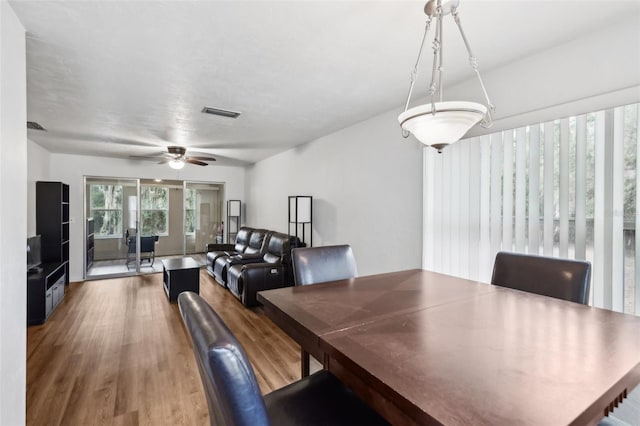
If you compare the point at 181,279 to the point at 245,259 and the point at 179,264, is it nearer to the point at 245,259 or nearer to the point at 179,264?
the point at 179,264

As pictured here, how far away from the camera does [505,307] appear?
1.40m

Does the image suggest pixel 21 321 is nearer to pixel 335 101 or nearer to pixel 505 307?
pixel 505 307

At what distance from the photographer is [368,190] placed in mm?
3537

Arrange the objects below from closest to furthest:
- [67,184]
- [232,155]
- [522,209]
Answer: [522,209] → [67,184] → [232,155]

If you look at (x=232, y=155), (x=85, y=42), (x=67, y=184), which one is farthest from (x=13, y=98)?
(x=67, y=184)

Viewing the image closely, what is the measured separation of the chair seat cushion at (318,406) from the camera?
105 centimetres

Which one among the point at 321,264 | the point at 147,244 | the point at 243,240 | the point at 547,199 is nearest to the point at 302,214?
the point at 243,240

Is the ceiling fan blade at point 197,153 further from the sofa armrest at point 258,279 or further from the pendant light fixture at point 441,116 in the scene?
the pendant light fixture at point 441,116

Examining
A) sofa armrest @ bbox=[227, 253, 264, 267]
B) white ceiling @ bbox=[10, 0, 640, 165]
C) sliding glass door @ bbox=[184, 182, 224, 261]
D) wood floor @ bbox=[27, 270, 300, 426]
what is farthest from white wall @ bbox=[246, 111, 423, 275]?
sliding glass door @ bbox=[184, 182, 224, 261]

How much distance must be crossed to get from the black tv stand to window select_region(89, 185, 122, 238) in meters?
2.32

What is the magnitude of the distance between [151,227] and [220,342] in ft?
22.7

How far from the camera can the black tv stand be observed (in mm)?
3488

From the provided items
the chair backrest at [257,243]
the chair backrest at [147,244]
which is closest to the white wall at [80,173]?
the chair backrest at [147,244]

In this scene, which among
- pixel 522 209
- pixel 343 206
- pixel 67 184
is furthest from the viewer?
pixel 67 184
